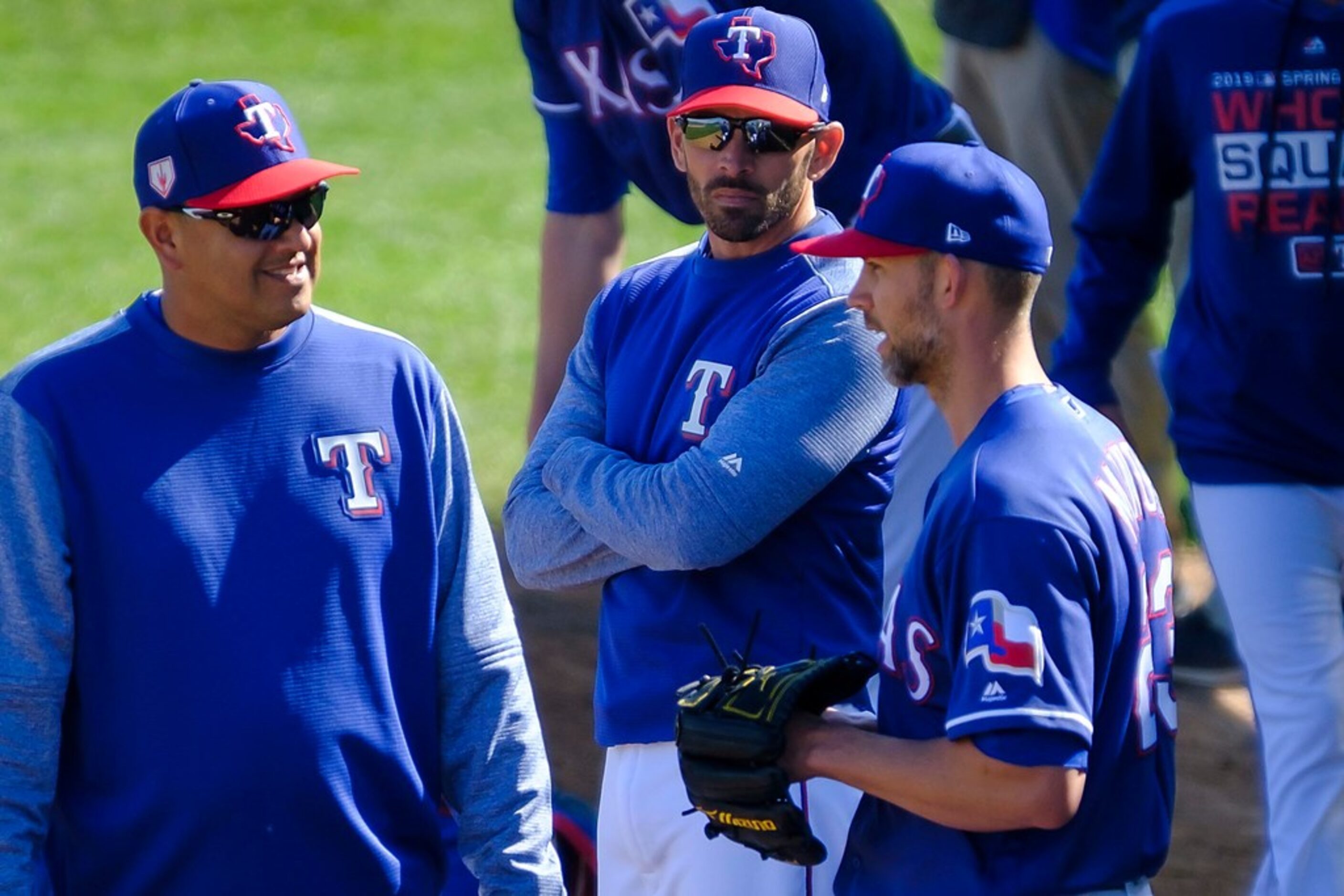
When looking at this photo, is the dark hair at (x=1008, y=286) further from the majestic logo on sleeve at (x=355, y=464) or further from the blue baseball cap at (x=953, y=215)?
the majestic logo on sleeve at (x=355, y=464)

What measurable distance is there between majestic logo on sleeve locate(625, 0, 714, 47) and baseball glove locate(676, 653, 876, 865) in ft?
5.88

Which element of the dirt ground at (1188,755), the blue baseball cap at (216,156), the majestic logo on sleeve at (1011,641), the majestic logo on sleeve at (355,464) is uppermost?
the blue baseball cap at (216,156)

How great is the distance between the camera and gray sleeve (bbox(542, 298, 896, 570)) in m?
3.23

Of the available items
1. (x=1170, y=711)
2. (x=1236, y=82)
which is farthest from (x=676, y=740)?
(x=1236, y=82)

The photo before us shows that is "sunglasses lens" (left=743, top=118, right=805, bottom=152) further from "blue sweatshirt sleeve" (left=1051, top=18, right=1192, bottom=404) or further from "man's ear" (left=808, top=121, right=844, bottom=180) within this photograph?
"blue sweatshirt sleeve" (left=1051, top=18, right=1192, bottom=404)

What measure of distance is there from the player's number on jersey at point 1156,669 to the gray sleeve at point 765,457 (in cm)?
62

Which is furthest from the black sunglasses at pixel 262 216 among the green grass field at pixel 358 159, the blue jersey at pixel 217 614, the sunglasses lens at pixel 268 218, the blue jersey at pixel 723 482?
the green grass field at pixel 358 159

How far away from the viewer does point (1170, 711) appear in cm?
282

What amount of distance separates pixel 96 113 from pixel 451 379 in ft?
17.4

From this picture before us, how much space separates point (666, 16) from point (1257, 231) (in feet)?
4.17

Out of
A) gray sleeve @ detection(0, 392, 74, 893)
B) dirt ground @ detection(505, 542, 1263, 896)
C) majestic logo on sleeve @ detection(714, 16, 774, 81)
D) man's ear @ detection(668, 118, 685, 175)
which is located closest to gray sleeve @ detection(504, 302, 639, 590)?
man's ear @ detection(668, 118, 685, 175)

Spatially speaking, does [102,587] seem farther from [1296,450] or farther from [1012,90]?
[1012,90]

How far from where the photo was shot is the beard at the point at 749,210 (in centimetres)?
342

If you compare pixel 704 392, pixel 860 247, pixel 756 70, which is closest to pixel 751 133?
pixel 756 70
